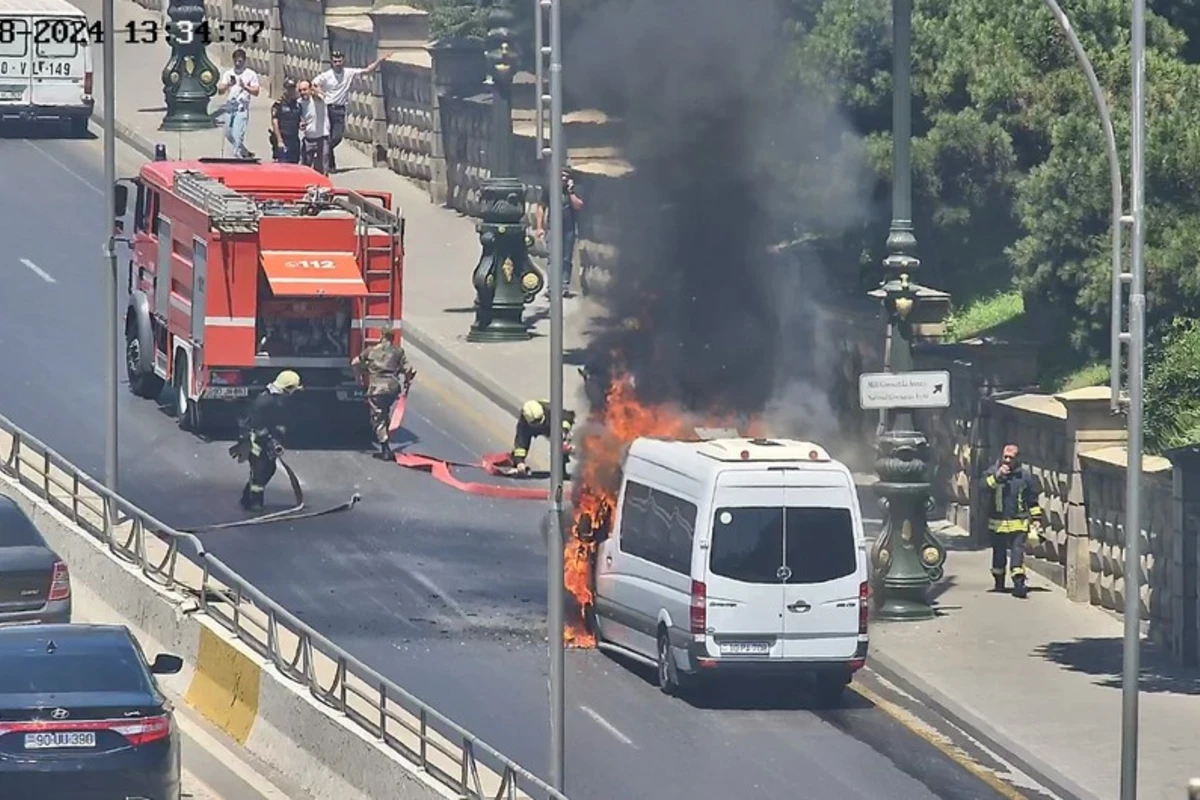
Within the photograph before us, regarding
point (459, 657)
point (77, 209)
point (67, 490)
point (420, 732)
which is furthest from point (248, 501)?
point (77, 209)

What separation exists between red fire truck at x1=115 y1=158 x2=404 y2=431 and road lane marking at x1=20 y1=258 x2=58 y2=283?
6.81 meters

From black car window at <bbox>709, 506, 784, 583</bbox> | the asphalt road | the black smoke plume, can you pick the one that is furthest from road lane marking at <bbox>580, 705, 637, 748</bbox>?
the black smoke plume

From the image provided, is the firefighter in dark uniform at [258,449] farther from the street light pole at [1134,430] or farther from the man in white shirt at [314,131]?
the man in white shirt at [314,131]

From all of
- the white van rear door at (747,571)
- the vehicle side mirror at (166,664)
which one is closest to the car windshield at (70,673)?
the vehicle side mirror at (166,664)

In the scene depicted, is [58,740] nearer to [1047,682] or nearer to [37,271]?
[1047,682]

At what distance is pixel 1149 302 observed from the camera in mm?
25891

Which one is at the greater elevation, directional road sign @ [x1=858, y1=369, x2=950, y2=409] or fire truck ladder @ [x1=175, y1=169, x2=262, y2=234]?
fire truck ladder @ [x1=175, y1=169, x2=262, y2=234]

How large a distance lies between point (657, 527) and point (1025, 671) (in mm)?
3693

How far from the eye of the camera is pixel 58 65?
156 ft

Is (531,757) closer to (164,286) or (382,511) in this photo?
(382,511)

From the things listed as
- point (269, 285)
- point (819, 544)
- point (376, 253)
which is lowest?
point (819, 544)

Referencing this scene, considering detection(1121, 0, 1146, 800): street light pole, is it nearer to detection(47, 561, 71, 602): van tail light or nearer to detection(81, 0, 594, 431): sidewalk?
detection(47, 561, 71, 602): van tail light

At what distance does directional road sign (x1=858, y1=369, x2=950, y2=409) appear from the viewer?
2691 cm

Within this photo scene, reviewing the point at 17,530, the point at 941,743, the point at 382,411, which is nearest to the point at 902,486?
the point at 941,743
